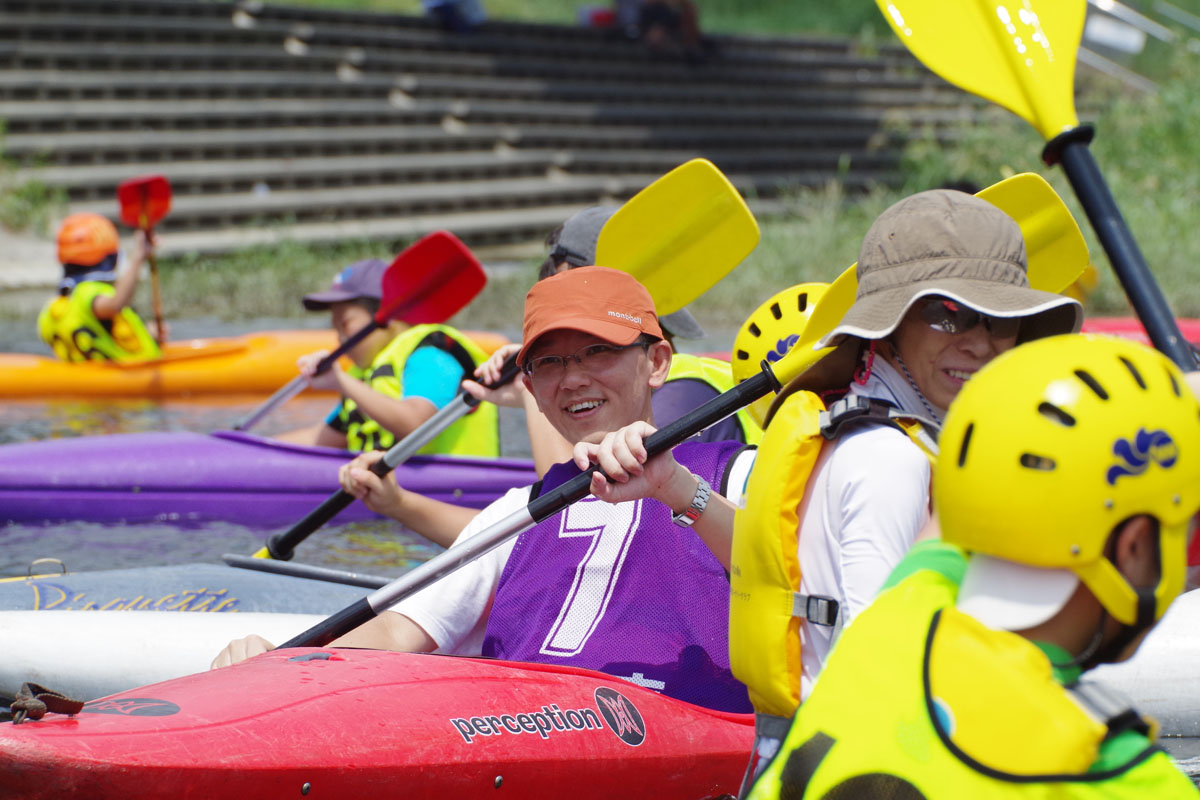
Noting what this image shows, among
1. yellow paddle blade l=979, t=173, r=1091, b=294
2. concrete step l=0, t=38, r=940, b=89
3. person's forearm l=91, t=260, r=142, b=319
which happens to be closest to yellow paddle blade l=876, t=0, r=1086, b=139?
yellow paddle blade l=979, t=173, r=1091, b=294

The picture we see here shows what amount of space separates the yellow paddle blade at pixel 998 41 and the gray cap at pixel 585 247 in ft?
2.98

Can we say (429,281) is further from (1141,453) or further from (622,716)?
(1141,453)

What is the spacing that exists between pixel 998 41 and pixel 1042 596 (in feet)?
6.97

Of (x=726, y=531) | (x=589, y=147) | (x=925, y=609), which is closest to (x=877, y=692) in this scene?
(x=925, y=609)

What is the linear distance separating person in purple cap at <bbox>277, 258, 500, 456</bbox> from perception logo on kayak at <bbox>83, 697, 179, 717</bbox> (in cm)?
260

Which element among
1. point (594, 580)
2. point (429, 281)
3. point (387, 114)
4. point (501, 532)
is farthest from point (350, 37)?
point (594, 580)

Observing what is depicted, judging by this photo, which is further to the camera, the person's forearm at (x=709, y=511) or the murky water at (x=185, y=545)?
the murky water at (x=185, y=545)

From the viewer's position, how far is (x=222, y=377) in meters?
7.80

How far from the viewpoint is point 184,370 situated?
7.69 m

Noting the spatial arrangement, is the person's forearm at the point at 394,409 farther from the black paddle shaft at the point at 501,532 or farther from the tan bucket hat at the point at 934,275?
the tan bucket hat at the point at 934,275

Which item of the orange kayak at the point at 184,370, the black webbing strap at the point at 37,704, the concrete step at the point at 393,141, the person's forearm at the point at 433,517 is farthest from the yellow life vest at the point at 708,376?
the concrete step at the point at 393,141

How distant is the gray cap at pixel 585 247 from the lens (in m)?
3.44

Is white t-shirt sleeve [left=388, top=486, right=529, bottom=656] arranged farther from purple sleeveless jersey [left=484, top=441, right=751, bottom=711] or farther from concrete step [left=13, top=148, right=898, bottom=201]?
concrete step [left=13, top=148, right=898, bottom=201]

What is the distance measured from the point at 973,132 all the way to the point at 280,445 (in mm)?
11610
